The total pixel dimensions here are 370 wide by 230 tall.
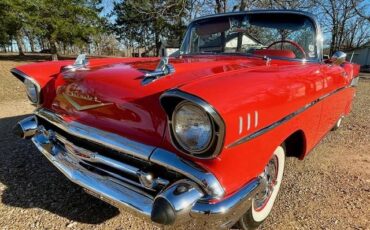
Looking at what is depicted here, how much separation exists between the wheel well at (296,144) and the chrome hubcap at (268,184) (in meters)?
0.30

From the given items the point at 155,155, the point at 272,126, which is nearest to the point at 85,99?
the point at 155,155

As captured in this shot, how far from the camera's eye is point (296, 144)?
276 cm

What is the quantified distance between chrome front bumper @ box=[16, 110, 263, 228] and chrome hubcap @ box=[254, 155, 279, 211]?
1.65 ft

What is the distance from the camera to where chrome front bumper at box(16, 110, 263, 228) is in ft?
5.30

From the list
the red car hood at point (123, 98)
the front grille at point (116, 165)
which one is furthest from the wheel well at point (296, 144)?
the front grille at point (116, 165)

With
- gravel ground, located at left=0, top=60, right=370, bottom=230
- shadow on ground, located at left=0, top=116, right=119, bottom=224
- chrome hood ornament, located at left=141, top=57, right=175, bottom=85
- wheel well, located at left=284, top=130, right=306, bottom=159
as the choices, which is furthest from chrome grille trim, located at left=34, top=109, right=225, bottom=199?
wheel well, located at left=284, top=130, right=306, bottom=159

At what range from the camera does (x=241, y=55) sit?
3236mm

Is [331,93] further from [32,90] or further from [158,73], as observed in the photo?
[32,90]

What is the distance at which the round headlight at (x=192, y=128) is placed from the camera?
5.23ft

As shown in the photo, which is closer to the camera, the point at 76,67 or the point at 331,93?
the point at 76,67

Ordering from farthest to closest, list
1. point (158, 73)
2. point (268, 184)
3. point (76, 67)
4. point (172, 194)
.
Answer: point (76, 67) < point (268, 184) < point (158, 73) < point (172, 194)

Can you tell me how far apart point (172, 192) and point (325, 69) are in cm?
223

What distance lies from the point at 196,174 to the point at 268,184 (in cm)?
101

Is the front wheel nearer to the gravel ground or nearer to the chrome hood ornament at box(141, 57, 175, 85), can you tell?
the gravel ground
